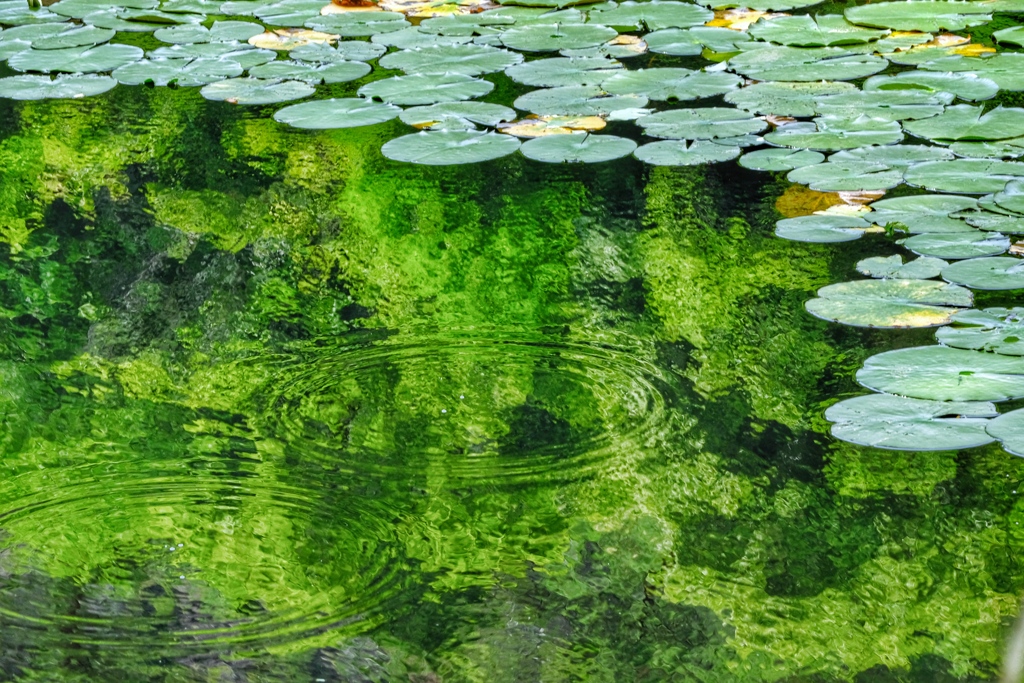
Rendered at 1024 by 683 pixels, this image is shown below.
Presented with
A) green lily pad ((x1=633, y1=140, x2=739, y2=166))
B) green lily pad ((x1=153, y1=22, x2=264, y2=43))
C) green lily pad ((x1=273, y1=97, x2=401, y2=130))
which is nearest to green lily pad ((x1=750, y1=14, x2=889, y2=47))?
green lily pad ((x1=633, y1=140, x2=739, y2=166))

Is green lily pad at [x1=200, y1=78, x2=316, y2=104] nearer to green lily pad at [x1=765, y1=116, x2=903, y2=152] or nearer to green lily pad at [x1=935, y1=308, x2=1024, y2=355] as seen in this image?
green lily pad at [x1=765, y1=116, x2=903, y2=152]

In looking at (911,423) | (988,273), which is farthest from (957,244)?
(911,423)

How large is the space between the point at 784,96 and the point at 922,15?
4.12 feet

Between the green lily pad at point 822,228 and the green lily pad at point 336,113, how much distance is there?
1409 mm

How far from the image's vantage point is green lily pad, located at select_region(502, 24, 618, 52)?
14.3ft

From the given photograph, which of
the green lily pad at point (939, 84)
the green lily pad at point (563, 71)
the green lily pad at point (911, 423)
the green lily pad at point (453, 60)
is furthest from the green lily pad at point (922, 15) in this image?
the green lily pad at point (911, 423)

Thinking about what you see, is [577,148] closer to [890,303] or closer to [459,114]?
[459,114]

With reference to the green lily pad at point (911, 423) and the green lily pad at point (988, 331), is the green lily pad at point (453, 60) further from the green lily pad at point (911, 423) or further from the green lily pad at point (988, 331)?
the green lily pad at point (911, 423)

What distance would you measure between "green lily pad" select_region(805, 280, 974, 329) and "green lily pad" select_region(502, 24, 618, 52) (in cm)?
221

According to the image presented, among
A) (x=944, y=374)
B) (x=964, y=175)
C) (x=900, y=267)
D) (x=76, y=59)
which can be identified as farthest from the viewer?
(x=76, y=59)

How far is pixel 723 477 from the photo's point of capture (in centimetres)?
182

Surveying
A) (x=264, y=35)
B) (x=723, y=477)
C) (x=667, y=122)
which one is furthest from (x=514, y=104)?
(x=723, y=477)

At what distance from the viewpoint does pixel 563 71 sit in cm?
402

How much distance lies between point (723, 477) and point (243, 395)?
0.90 m
